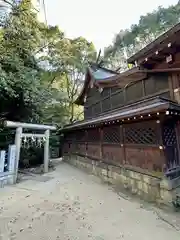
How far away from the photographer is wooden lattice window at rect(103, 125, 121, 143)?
6232 millimetres

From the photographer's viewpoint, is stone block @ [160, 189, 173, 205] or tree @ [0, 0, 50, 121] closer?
stone block @ [160, 189, 173, 205]

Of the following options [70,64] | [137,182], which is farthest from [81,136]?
[70,64]

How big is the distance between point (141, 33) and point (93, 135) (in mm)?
15859


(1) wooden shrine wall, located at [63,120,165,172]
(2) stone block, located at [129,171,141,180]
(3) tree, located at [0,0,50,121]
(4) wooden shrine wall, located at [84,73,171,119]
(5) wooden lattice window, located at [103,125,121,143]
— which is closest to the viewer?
(1) wooden shrine wall, located at [63,120,165,172]

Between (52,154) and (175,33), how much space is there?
13.3 metres

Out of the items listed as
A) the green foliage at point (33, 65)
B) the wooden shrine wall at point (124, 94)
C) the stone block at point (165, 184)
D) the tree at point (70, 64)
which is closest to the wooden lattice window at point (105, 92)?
the wooden shrine wall at point (124, 94)

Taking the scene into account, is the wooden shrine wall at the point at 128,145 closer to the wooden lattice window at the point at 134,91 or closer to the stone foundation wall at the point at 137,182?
the stone foundation wall at the point at 137,182

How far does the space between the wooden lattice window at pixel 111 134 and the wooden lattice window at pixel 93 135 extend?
642 mm

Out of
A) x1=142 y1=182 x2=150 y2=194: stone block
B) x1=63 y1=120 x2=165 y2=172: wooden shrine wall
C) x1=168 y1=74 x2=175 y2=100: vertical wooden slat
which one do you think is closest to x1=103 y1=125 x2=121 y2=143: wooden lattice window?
x1=63 y1=120 x2=165 y2=172: wooden shrine wall

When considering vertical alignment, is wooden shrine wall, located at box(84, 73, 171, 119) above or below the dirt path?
above

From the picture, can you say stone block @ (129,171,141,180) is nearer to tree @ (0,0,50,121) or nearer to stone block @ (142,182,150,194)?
stone block @ (142,182,150,194)

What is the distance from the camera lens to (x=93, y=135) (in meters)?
8.17

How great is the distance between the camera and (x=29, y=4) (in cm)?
660

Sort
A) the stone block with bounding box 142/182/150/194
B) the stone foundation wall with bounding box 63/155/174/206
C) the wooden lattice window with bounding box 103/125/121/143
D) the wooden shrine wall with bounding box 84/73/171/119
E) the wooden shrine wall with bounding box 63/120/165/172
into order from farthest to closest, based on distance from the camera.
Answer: the wooden lattice window with bounding box 103/125/121/143 → the wooden shrine wall with bounding box 84/73/171/119 → the stone block with bounding box 142/182/150/194 → the wooden shrine wall with bounding box 63/120/165/172 → the stone foundation wall with bounding box 63/155/174/206
